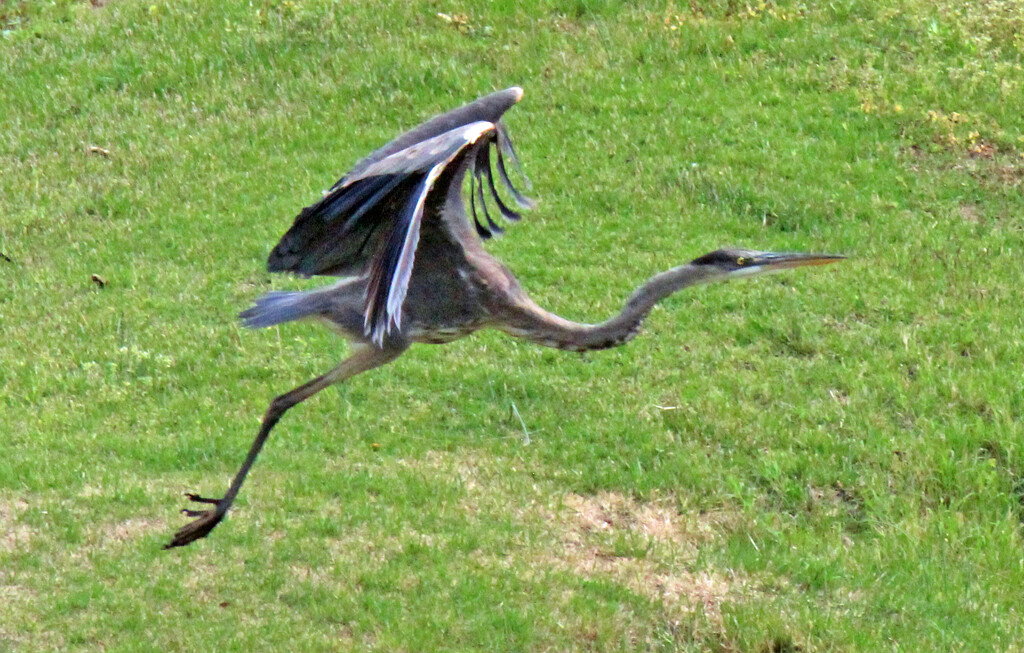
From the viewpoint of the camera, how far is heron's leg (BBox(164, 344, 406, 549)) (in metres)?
6.11

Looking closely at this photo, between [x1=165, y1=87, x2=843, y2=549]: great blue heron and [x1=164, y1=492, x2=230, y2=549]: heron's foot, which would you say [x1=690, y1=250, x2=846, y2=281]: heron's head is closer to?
[x1=165, y1=87, x2=843, y2=549]: great blue heron

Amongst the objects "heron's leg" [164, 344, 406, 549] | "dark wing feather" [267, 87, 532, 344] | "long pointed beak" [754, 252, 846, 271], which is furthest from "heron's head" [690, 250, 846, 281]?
"heron's leg" [164, 344, 406, 549]

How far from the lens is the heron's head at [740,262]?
5910 millimetres

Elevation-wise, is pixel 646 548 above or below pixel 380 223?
below

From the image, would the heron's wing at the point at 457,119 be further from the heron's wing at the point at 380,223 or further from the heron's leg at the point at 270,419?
the heron's leg at the point at 270,419

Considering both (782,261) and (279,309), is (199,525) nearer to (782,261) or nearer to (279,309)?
(279,309)

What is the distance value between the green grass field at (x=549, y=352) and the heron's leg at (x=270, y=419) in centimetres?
32

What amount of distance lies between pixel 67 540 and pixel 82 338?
220 centimetres

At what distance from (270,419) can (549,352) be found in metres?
2.46

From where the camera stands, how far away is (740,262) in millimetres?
5910

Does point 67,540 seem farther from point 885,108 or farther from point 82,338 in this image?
point 885,108

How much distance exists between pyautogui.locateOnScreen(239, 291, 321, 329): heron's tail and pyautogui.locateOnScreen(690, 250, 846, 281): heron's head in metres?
1.71

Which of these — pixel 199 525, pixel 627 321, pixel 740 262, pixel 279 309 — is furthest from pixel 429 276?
pixel 199 525

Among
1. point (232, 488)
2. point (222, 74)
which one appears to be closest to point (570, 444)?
point (232, 488)
